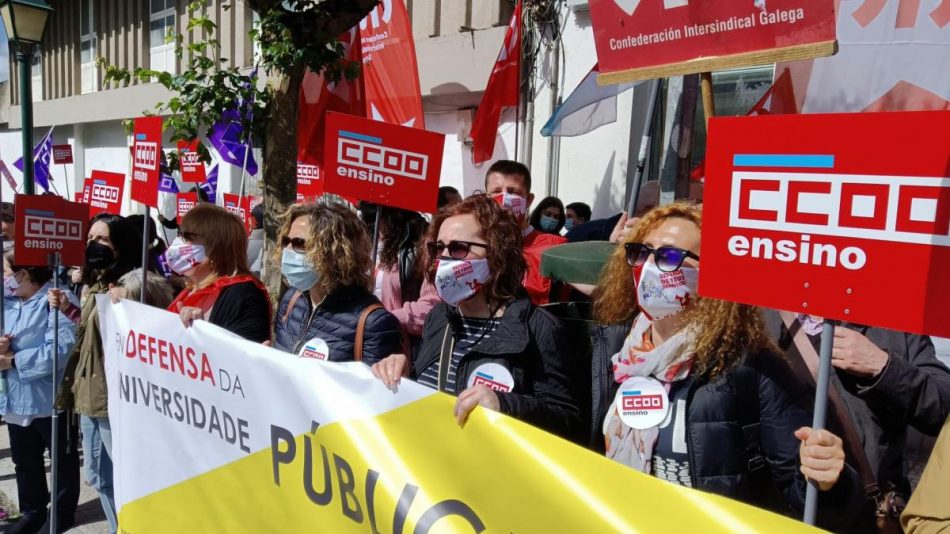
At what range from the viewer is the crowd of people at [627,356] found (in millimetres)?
1806

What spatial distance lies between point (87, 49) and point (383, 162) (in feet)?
65.0

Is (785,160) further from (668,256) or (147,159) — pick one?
(147,159)

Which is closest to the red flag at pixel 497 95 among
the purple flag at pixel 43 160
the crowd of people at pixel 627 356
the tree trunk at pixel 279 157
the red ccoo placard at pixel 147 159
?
the tree trunk at pixel 279 157

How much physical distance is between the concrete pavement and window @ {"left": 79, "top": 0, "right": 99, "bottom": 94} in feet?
55.6

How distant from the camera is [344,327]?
2.74m

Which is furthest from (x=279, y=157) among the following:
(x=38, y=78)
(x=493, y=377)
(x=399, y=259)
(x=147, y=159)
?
(x=38, y=78)

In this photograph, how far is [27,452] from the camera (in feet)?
13.1

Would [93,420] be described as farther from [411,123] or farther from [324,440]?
[411,123]

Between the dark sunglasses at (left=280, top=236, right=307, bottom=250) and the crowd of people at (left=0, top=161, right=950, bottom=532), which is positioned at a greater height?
the dark sunglasses at (left=280, top=236, right=307, bottom=250)

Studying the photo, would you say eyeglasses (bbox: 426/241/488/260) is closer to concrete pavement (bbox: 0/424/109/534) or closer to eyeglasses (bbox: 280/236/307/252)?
eyeglasses (bbox: 280/236/307/252)

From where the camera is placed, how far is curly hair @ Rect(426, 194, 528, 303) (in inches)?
96.0

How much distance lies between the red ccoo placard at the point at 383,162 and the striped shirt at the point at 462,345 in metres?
1.39

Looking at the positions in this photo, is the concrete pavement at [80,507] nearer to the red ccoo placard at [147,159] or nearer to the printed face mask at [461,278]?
the red ccoo placard at [147,159]

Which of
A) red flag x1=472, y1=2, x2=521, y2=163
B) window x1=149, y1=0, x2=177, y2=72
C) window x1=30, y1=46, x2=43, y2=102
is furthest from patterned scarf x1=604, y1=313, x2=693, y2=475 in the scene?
window x1=30, y1=46, x2=43, y2=102
